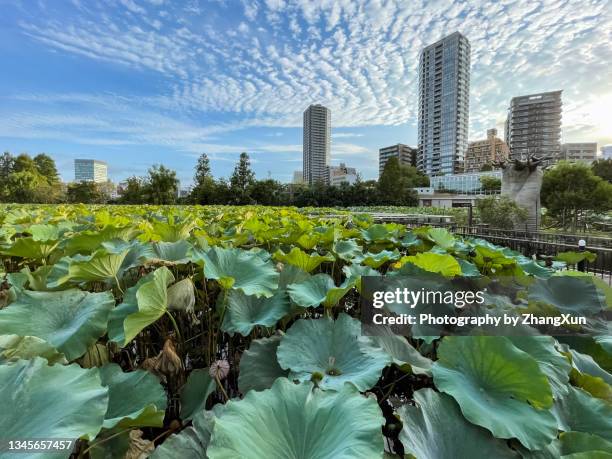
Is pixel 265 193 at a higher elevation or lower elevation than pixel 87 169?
lower

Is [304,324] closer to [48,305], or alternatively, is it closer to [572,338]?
[48,305]

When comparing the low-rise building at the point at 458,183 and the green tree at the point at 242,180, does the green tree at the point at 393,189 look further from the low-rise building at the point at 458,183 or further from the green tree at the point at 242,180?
the low-rise building at the point at 458,183

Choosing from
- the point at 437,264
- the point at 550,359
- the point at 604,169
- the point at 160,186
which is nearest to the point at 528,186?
the point at 437,264

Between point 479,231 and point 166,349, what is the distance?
965 centimetres

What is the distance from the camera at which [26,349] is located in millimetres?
690

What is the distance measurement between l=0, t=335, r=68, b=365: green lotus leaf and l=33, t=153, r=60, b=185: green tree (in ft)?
174

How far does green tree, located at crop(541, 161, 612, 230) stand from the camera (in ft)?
71.7

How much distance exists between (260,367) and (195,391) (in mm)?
166

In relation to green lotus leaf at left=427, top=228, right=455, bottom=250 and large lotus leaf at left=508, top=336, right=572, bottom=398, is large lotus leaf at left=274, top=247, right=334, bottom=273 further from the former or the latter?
green lotus leaf at left=427, top=228, right=455, bottom=250

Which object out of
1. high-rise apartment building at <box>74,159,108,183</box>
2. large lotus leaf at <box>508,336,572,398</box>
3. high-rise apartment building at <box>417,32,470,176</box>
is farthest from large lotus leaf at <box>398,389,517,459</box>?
high-rise apartment building at <box>74,159,108,183</box>

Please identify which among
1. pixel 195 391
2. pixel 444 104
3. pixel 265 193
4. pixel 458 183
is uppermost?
pixel 444 104

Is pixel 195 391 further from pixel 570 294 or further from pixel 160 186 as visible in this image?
pixel 160 186

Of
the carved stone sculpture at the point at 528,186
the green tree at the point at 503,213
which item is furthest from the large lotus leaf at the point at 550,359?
the carved stone sculpture at the point at 528,186

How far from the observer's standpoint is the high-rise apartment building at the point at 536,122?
5760 cm
